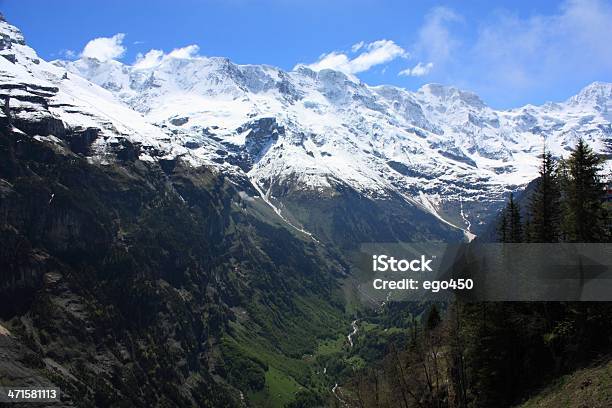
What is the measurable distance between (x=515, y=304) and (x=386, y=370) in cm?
2058

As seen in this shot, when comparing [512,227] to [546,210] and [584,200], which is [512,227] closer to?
[546,210]

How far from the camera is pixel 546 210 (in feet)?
214

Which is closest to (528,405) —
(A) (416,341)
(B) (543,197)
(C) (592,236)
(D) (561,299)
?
(D) (561,299)

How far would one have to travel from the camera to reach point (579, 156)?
182 feet

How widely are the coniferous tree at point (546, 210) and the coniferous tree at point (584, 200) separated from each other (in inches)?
303

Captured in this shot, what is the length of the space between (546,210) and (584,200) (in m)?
11.7

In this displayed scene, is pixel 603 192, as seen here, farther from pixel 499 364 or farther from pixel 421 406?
pixel 421 406

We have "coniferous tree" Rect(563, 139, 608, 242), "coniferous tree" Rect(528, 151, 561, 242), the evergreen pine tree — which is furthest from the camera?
the evergreen pine tree

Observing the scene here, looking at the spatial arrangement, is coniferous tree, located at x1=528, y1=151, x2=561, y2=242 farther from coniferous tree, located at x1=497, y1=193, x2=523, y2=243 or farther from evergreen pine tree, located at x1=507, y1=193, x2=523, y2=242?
coniferous tree, located at x1=497, y1=193, x2=523, y2=243

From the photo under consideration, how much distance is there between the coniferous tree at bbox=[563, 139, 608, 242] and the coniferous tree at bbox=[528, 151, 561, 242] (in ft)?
25.2

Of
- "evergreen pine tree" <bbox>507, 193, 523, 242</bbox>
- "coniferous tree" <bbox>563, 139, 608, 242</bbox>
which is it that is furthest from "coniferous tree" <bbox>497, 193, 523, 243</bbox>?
"coniferous tree" <bbox>563, 139, 608, 242</bbox>

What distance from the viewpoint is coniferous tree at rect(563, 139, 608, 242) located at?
174ft

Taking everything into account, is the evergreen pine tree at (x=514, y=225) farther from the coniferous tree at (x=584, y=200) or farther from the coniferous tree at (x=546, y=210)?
the coniferous tree at (x=584, y=200)

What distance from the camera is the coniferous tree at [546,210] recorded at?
63938mm
